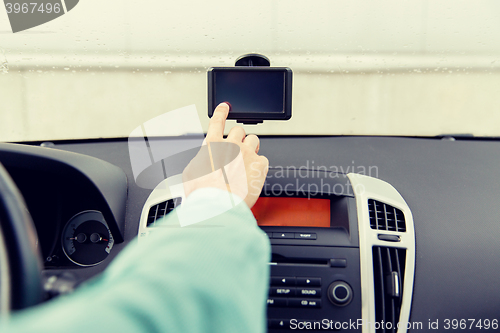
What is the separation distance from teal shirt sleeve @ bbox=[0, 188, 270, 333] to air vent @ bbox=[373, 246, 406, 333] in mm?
898

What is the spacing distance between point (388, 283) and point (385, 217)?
241 mm

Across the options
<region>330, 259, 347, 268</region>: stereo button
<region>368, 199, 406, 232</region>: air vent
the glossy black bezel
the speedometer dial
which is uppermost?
the glossy black bezel

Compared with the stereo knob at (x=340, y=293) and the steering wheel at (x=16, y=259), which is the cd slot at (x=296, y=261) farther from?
the steering wheel at (x=16, y=259)

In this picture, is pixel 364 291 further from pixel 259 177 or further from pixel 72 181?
pixel 72 181

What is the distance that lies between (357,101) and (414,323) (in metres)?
1.03

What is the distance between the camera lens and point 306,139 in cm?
178

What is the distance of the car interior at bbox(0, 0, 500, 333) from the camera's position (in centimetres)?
133

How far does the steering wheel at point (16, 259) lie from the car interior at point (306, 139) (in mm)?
888

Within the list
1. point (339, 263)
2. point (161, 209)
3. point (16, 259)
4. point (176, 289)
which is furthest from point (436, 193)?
point (16, 259)

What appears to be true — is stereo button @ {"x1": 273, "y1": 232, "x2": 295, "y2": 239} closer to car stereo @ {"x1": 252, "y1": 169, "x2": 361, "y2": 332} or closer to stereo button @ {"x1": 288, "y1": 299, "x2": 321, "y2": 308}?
car stereo @ {"x1": 252, "y1": 169, "x2": 361, "y2": 332}

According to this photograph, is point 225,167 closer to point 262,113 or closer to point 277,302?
point 262,113

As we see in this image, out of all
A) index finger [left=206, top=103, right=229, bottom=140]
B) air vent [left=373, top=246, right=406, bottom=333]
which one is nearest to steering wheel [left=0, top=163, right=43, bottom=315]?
index finger [left=206, top=103, right=229, bottom=140]

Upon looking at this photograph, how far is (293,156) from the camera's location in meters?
1.64

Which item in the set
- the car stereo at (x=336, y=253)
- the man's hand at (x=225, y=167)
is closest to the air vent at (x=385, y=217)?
the car stereo at (x=336, y=253)
